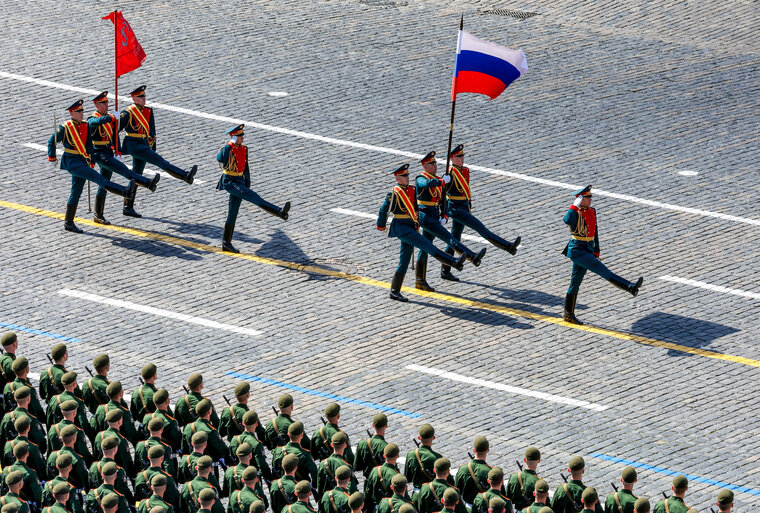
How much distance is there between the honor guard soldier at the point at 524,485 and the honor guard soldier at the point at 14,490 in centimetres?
511

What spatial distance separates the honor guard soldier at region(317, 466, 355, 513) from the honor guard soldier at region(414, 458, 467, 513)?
81 cm

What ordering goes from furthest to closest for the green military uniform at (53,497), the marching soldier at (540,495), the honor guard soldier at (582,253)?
the honor guard soldier at (582,253), the marching soldier at (540,495), the green military uniform at (53,497)

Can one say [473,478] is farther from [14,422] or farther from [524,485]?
[14,422]

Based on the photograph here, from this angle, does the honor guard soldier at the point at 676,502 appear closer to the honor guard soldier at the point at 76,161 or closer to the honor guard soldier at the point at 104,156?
the honor guard soldier at the point at 76,161

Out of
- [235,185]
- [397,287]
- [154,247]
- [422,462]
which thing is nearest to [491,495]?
[422,462]

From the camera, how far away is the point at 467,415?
19.7 metres

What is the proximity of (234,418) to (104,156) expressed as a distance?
8765 millimetres

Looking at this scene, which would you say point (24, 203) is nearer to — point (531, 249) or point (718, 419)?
point (531, 249)

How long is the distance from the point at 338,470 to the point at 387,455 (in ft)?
2.43

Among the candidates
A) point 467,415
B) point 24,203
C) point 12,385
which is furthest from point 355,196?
point 12,385

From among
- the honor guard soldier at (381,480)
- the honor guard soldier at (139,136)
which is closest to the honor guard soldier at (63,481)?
the honor guard soldier at (381,480)

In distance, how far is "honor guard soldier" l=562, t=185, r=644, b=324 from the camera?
22297 millimetres

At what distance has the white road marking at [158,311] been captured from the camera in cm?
2183

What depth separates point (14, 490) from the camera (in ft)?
50.2
